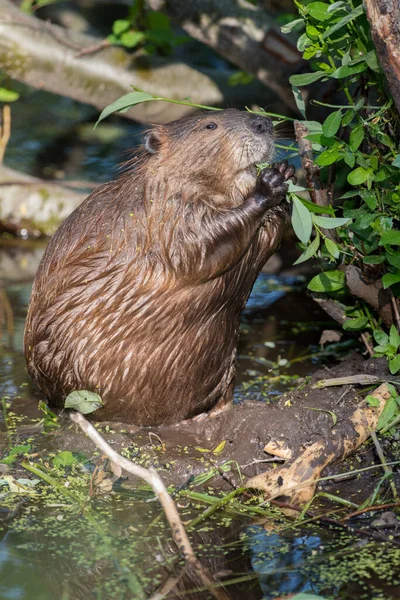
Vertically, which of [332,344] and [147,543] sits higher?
[147,543]

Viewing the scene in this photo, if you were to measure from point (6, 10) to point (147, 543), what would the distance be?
17.2ft

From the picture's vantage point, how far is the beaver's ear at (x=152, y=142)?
4.09 m

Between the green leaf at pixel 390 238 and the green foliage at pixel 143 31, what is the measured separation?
394 cm

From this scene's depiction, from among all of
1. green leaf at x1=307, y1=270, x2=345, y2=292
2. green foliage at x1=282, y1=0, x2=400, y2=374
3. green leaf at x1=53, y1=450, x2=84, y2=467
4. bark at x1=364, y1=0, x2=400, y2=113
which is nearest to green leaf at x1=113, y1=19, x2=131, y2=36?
green foliage at x1=282, y1=0, x2=400, y2=374

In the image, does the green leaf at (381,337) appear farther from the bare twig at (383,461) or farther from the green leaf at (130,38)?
the green leaf at (130,38)

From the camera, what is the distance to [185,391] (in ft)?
13.6

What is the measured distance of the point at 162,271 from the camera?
3.90 m

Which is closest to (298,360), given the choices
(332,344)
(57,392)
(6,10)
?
(332,344)

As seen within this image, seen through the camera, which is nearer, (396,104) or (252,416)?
(396,104)

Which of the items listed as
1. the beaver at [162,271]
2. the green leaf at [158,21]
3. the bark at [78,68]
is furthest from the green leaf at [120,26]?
the beaver at [162,271]

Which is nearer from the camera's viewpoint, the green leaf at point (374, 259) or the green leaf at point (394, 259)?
the green leaf at point (394, 259)

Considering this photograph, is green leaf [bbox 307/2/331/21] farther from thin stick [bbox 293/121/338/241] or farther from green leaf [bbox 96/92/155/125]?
green leaf [bbox 96/92/155/125]

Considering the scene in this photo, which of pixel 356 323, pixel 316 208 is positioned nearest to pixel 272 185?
pixel 316 208

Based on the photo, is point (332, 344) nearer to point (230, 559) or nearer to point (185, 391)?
point (185, 391)
